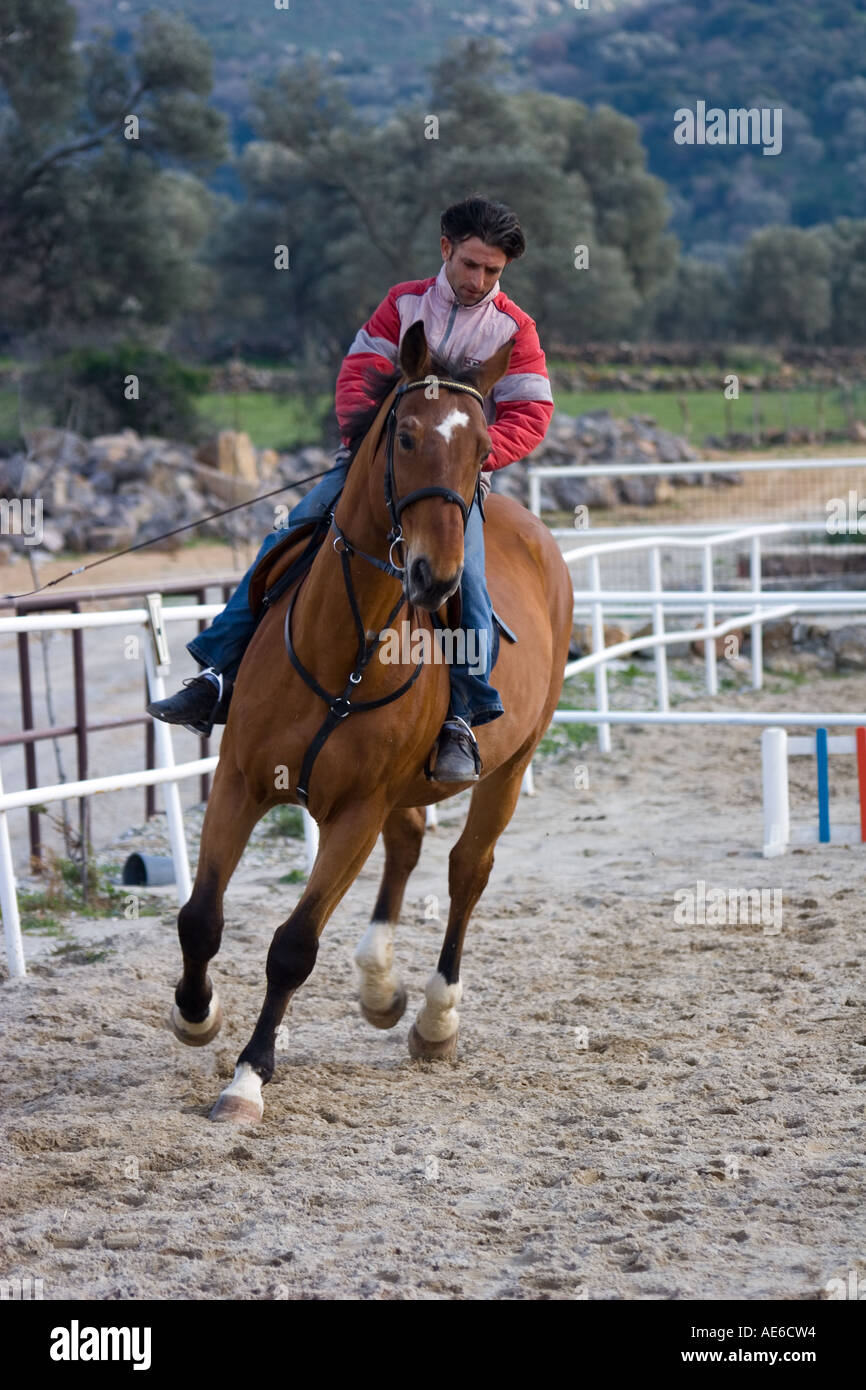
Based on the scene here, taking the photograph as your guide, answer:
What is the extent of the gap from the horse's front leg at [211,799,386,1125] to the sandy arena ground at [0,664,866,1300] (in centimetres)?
16

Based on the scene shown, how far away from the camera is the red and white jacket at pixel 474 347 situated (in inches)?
181

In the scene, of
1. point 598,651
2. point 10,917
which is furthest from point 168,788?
point 598,651

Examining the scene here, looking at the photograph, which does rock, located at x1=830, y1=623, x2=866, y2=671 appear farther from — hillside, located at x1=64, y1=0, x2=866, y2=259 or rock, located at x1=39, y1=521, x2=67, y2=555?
hillside, located at x1=64, y1=0, x2=866, y2=259

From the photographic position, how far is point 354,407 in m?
4.44

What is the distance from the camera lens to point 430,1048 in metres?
5.09

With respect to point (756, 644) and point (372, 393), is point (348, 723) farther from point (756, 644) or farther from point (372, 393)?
point (756, 644)

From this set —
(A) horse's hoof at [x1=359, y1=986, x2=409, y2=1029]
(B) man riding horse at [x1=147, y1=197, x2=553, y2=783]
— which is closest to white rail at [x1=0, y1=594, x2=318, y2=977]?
(B) man riding horse at [x1=147, y1=197, x2=553, y2=783]

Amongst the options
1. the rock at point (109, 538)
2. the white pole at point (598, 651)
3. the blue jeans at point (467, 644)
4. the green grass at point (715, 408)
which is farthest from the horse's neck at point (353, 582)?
the green grass at point (715, 408)

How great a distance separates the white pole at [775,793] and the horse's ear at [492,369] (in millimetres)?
3924

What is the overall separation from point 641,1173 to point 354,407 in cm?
244

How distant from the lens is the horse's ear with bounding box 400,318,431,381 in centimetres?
391

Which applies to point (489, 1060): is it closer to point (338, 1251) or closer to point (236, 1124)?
point (236, 1124)

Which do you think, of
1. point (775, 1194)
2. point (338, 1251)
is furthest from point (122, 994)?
point (775, 1194)

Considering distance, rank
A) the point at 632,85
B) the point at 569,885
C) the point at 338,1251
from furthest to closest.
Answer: the point at 632,85 < the point at 569,885 < the point at 338,1251
